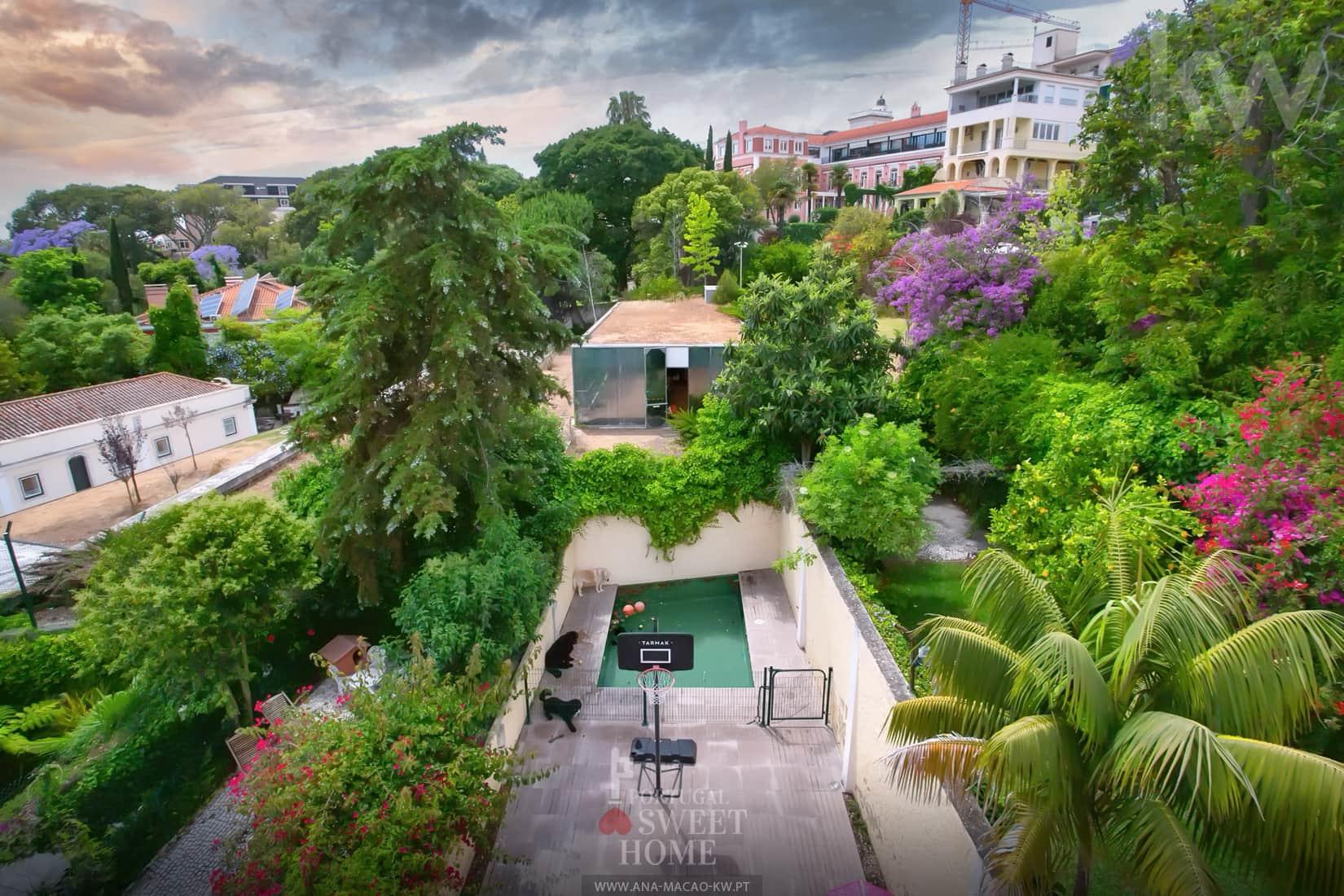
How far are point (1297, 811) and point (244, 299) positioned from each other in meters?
48.9

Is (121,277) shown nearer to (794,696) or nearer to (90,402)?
(90,402)

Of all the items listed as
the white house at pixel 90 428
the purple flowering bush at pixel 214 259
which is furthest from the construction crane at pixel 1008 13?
the purple flowering bush at pixel 214 259

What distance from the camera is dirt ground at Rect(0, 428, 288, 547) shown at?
1559 cm

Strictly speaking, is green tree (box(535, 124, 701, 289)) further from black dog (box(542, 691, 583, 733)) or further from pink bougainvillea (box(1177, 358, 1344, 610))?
pink bougainvillea (box(1177, 358, 1344, 610))

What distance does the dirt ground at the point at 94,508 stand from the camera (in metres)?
15.6

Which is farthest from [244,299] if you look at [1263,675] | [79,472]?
[1263,675]

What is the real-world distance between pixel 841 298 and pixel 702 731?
8.79 meters

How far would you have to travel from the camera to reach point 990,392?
13.4 m

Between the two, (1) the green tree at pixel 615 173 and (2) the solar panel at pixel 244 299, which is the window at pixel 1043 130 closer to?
(1) the green tree at pixel 615 173

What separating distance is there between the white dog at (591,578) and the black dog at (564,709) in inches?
175

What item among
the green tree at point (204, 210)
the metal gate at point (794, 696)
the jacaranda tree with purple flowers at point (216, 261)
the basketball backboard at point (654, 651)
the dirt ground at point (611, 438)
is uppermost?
the green tree at point (204, 210)

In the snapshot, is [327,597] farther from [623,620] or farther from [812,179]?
[812,179]

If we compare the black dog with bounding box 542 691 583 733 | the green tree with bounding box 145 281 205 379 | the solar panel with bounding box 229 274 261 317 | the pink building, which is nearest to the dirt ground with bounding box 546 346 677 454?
the black dog with bounding box 542 691 583 733

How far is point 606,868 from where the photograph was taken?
8547 mm
